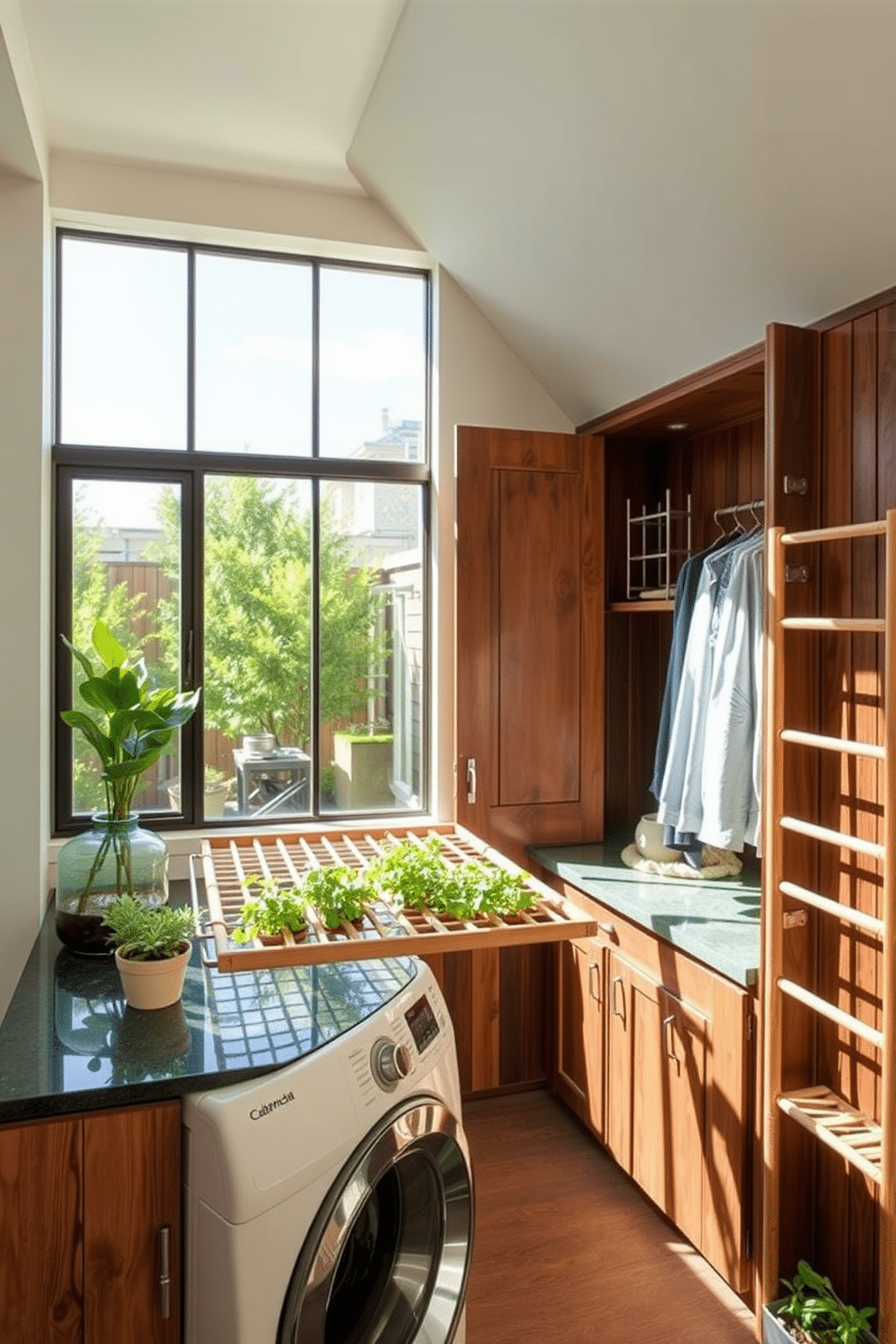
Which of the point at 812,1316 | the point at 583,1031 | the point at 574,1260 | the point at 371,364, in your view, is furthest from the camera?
the point at 371,364

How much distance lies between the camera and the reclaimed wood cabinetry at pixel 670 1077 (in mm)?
2227

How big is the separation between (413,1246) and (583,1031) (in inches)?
45.1

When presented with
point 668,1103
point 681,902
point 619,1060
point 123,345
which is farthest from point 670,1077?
point 123,345

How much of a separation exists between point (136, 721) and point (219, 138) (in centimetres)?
177

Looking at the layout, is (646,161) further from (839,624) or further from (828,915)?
(828,915)

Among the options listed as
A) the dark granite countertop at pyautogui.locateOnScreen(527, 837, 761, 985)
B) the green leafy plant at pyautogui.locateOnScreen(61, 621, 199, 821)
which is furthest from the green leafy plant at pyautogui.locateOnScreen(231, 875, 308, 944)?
the dark granite countertop at pyautogui.locateOnScreen(527, 837, 761, 985)

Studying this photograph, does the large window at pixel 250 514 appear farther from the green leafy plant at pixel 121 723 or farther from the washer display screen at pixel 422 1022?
the washer display screen at pixel 422 1022

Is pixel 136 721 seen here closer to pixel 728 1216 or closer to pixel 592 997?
pixel 592 997

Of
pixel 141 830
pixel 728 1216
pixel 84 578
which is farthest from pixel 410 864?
pixel 84 578

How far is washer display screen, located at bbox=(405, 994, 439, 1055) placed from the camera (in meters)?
1.91

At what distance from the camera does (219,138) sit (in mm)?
2836

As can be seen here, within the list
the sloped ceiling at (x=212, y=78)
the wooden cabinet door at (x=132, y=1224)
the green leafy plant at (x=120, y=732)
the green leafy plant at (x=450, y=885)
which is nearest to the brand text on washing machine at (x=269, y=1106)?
the wooden cabinet door at (x=132, y=1224)

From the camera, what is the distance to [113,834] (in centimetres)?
229

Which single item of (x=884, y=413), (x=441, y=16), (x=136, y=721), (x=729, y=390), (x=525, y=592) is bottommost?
(x=136, y=721)
